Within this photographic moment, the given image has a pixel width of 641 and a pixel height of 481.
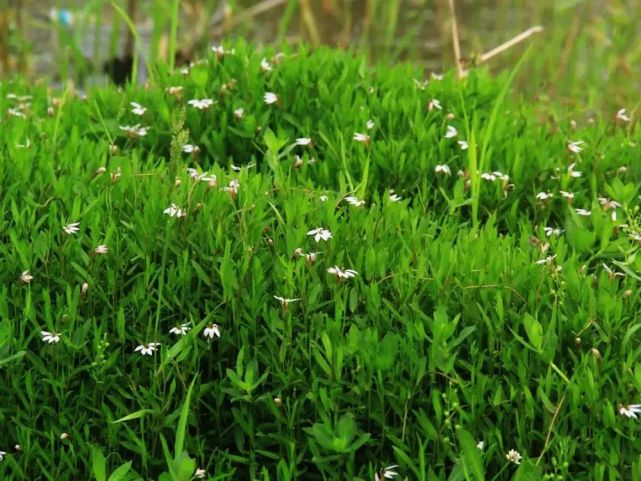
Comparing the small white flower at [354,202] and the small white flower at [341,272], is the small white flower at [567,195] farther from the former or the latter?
the small white flower at [341,272]

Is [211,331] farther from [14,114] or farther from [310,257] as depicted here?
[14,114]

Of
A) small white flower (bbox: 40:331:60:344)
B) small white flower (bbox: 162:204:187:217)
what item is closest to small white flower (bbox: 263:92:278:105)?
small white flower (bbox: 162:204:187:217)

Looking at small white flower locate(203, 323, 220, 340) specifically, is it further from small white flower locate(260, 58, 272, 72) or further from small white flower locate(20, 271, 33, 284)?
small white flower locate(260, 58, 272, 72)

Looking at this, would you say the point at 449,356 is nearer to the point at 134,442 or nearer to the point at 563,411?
the point at 563,411

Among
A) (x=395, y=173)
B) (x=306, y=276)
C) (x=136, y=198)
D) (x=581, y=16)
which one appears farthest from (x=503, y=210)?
(x=581, y=16)

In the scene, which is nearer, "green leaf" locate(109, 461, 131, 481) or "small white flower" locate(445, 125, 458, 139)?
"green leaf" locate(109, 461, 131, 481)

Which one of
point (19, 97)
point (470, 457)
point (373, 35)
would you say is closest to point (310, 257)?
point (470, 457)
